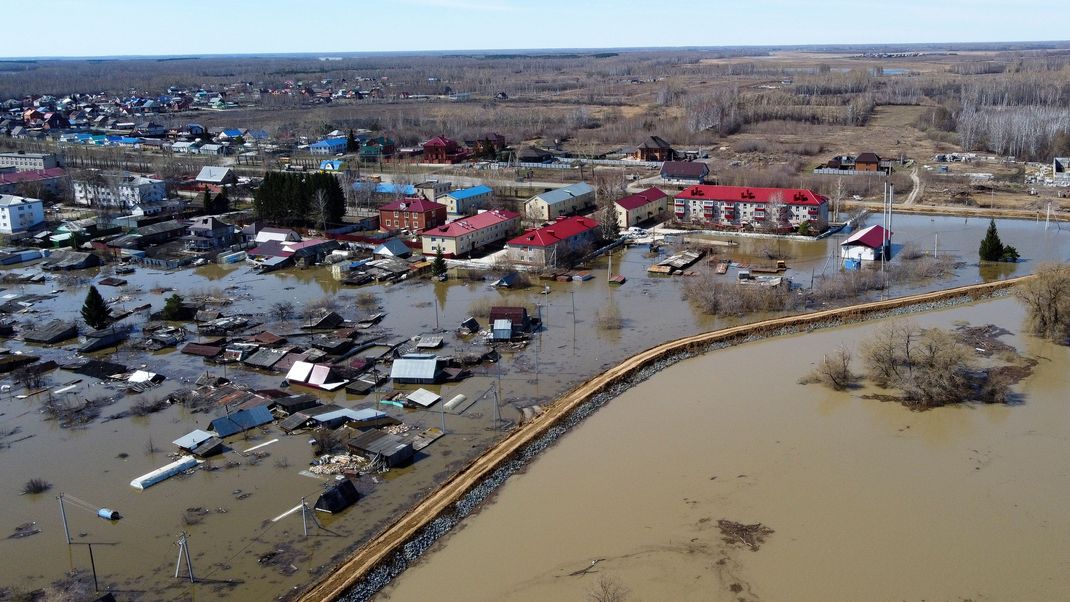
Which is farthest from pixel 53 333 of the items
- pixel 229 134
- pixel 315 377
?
pixel 229 134

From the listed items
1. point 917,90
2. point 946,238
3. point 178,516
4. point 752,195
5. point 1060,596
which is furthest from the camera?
point 917,90

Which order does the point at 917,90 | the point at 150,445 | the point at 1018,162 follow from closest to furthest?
the point at 150,445
the point at 1018,162
the point at 917,90

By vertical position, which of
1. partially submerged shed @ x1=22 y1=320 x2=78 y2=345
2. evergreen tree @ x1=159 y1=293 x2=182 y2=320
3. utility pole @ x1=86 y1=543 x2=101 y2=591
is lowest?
utility pole @ x1=86 y1=543 x2=101 y2=591

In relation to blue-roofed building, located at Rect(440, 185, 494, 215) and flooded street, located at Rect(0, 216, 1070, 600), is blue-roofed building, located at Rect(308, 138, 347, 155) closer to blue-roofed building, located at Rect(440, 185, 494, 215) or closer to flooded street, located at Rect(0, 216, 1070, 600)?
blue-roofed building, located at Rect(440, 185, 494, 215)

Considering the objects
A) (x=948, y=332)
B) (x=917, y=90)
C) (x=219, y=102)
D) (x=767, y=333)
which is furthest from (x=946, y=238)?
(x=219, y=102)

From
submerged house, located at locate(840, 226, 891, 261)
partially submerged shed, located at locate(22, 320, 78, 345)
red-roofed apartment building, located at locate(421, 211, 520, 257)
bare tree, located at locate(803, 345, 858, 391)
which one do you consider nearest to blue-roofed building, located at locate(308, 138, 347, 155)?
red-roofed apartment building, located at locate(421, 211, 520, 257)

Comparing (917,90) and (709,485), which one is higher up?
(917,90)

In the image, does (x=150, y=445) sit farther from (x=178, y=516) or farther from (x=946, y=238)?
(x=946, y=238)
